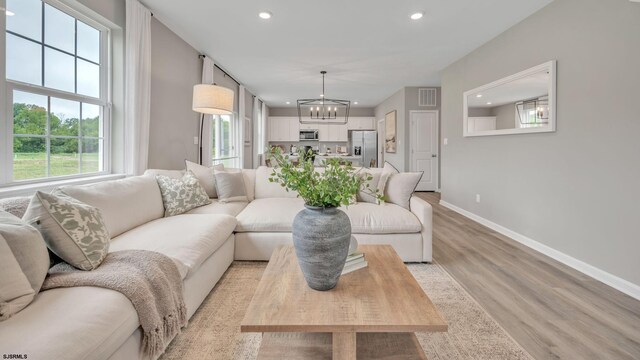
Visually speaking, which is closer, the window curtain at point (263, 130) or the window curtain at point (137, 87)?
the window curtain at point (137, 87)

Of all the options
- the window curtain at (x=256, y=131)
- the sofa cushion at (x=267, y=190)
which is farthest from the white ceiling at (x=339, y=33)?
the window curtain at (x=256, y=131)

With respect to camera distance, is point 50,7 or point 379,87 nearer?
point 50,7

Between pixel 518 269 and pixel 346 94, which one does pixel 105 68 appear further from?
pixel 346 94

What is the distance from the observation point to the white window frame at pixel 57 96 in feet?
6.66

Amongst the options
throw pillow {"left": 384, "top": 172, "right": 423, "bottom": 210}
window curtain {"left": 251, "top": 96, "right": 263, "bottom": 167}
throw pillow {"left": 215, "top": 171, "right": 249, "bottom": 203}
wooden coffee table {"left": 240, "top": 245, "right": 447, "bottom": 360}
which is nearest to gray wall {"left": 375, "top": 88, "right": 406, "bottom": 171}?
window curtain {"left": 251, "top": 96, "right": 263, "bottom": 167}

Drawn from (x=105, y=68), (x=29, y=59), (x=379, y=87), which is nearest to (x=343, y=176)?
(x=29, y=59)

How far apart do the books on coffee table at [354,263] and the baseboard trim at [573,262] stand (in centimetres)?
211

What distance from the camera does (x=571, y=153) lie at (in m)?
2.88

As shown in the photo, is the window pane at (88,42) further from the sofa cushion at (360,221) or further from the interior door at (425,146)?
the interior door at (425,146)

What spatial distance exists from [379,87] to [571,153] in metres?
4.86

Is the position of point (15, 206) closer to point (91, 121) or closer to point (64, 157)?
point (64, 157)

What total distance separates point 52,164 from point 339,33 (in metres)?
3.27

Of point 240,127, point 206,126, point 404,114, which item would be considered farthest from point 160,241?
point 404,114

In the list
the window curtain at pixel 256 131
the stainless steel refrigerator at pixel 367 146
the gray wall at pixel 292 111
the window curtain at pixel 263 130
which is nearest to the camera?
the window curtain at pixel 256 131
